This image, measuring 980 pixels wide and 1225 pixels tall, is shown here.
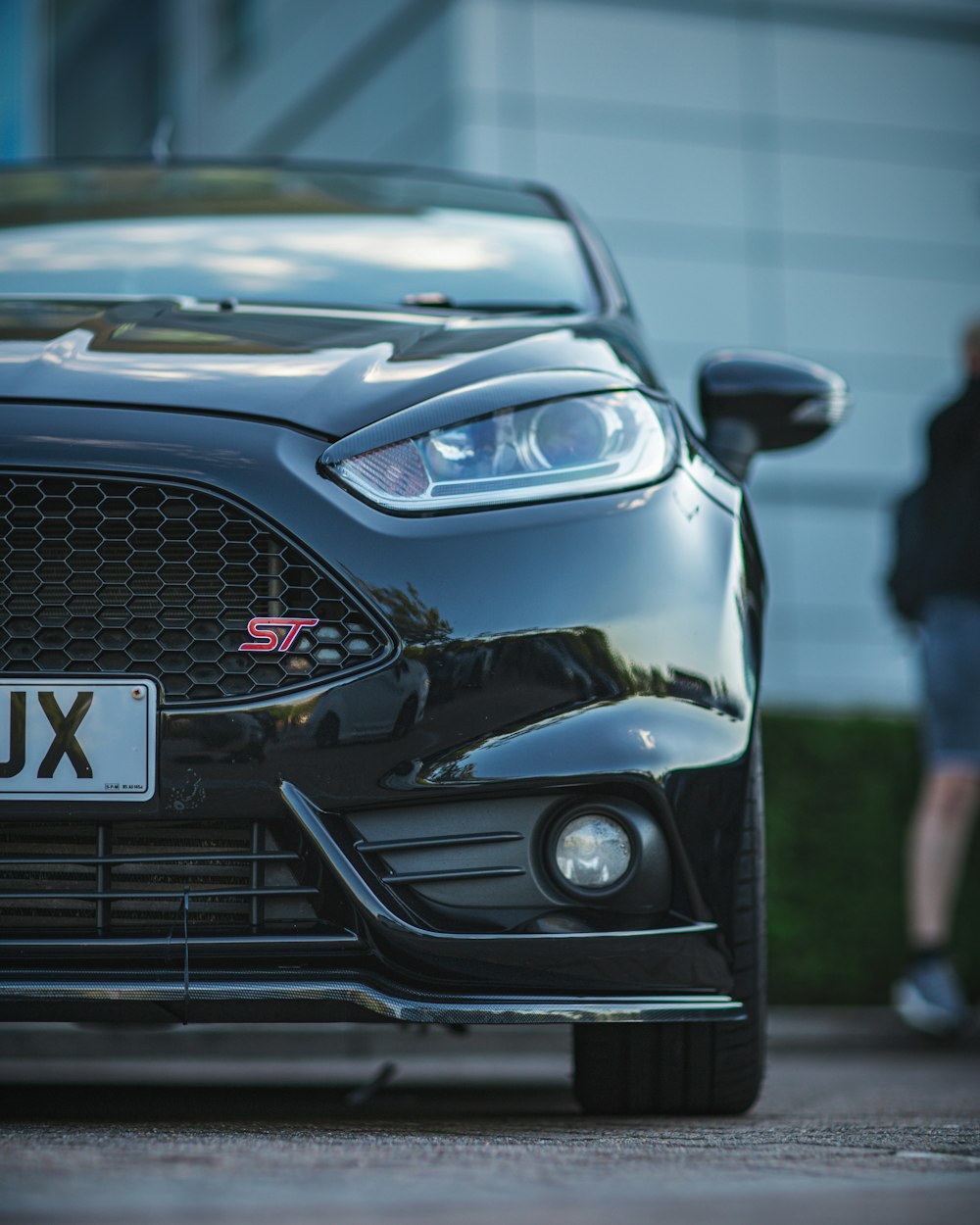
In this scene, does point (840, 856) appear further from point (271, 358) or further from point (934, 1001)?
point (271, 358)

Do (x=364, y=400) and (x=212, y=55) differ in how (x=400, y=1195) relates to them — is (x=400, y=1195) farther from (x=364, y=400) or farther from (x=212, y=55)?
(x=212, y=55)

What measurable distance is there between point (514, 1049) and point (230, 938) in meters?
3.20

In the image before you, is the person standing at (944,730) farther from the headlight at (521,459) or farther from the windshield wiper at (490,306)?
the headlight at (521,459)

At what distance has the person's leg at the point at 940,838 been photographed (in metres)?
5.19

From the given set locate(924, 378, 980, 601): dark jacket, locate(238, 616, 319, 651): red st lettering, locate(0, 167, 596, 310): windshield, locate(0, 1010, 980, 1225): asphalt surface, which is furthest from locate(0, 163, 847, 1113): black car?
locate(924, 378, 980, 601): dark jacket

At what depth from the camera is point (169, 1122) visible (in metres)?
2.50

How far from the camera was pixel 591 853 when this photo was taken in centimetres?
238

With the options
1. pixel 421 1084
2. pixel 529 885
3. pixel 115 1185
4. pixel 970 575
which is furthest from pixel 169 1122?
pixel 970 575

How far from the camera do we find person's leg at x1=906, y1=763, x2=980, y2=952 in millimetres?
5191

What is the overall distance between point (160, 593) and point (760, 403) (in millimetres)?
1138

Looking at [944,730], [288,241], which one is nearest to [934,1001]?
[944,730]

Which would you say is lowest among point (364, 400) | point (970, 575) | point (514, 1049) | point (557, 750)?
point (514, 1049)

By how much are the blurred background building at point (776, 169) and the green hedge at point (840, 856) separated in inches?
235

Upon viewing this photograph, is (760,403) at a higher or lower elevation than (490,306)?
lower
